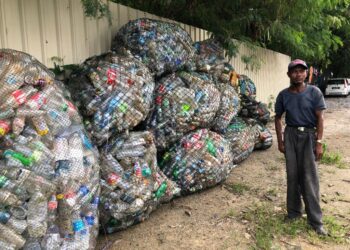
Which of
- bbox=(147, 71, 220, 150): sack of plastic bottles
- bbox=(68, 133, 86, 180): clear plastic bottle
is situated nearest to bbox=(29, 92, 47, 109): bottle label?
bbox=(68, 133, 86, 180): clear plastic bottle

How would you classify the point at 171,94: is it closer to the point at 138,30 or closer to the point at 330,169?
the point at 138,30

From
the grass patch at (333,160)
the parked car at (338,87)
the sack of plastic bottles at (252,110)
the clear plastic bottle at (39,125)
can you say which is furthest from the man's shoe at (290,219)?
the parked car at (338,87)

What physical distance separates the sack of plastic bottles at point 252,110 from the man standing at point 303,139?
123 inches

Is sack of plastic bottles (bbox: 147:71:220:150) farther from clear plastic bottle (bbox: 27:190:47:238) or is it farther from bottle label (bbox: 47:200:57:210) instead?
clear plastic bottle (bbox: 27:190:47:238)

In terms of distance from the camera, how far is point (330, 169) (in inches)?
224

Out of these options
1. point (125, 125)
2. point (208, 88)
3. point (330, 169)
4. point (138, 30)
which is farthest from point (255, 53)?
point (125, 125)

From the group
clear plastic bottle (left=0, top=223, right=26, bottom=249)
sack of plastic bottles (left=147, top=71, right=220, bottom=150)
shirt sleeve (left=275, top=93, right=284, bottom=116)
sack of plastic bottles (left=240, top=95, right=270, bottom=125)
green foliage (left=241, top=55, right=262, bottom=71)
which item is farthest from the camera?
green foliage (left=241, top=55, right=262, bottom=71)

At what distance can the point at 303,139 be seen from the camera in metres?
3.63

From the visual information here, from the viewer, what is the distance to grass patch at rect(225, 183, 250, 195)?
4.64 metres

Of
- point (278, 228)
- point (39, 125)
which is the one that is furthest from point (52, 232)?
point (278, 228)

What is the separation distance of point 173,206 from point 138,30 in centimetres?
208

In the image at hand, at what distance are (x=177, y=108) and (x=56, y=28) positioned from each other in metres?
1.54

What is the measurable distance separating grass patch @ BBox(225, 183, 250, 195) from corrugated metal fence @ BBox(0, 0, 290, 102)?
2398mm

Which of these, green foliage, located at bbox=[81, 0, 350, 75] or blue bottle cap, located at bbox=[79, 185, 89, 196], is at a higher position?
green foliage, located at bbox=[81, 0, 350, 75]
